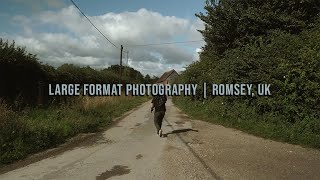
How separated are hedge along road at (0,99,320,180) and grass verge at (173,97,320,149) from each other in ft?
2.20

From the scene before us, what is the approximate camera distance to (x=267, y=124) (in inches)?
494

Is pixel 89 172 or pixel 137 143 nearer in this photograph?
pixel 89 172

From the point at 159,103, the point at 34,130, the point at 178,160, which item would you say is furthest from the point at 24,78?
the point at 178,160

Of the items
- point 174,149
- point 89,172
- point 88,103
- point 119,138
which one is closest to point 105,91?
point 88,103

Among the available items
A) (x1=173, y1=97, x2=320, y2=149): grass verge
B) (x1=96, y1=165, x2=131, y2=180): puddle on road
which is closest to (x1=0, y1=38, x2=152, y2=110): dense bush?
(x1=96, y1=165, x2=131, y2=180): puddle on road

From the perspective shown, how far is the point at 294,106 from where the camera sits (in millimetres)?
12289

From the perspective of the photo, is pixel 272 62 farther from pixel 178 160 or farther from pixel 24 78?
pixel 24 78

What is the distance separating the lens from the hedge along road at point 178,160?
22.4 ft

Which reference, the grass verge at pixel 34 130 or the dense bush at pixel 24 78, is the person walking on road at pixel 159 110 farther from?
the dense bush at pixel 24 78

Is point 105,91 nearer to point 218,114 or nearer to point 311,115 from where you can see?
point 218,114

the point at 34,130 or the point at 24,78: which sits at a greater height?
the point at 24,78

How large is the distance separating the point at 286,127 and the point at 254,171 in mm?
5395

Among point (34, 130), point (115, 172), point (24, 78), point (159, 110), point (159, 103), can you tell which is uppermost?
point (24, 78)

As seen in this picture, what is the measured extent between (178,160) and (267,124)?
5.76 m
